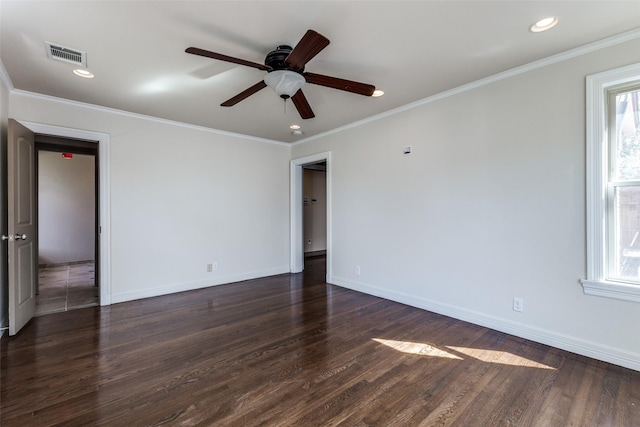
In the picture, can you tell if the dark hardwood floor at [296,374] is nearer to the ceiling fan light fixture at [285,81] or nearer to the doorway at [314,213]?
the ceiling fan light fixture at [285,81]

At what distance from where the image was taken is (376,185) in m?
4.01

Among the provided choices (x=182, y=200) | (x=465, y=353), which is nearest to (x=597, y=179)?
(x=465, y=353)

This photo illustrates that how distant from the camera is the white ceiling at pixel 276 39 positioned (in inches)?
73.4

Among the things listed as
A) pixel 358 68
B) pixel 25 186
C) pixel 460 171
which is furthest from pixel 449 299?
pixel 25 186

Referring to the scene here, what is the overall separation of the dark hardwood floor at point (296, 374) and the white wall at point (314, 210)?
407 cm

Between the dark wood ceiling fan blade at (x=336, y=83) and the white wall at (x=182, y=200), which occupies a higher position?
the dark wood ceiling fan blade at (x=336, y=83)

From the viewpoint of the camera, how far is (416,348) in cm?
253

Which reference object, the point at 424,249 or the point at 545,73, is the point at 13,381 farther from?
the point at 545,73

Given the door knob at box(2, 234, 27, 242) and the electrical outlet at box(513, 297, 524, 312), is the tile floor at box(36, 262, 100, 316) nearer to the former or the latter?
the door knob at box(2, 234, 27, 242)

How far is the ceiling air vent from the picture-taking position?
2.30 m

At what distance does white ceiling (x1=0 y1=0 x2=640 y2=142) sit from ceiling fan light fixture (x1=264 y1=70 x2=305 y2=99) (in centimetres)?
25

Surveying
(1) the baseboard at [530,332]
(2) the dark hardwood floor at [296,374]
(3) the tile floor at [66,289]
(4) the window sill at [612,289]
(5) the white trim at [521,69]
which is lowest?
(2) the dark hardwood floor at [296,374]

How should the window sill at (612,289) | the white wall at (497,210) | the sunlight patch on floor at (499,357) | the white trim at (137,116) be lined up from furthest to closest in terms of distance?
the white trim at (137,116) < the white wall at (497,210) < the sunlight patch on floor at (499,357) < the window sill at (612,289)

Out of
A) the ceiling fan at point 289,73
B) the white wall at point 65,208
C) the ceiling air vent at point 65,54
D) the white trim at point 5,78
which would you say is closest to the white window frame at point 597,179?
the ceiling fan at point 289,73
